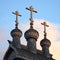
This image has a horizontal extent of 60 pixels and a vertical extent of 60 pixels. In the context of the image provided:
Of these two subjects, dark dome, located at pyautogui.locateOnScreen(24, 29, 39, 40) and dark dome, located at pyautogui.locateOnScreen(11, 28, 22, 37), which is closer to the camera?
dark dome, located at pyautogui.locateOnScreen(24, 29, 39, 40)

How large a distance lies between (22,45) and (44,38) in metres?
3.36

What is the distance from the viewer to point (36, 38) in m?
37.1

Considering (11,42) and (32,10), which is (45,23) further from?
(11,42)

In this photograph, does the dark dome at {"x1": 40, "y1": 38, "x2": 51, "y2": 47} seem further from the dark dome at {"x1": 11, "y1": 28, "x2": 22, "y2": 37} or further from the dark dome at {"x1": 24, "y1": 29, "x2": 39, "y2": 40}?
the dark dome at {"x1": 11, "y1": 28, "x2": 22, "y2": 37}

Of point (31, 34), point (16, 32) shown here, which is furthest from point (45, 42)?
point (16, 32)

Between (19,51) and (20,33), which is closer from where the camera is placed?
(19,51)

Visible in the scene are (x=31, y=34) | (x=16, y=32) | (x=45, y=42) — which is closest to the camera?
(x=31, y=34)

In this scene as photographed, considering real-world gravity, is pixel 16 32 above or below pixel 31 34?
above

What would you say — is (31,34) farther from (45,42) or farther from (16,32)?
(45,42)

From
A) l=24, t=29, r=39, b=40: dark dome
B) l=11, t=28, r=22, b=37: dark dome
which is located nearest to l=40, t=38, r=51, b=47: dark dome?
l=24, t=29, r=39, b=40: dark dome

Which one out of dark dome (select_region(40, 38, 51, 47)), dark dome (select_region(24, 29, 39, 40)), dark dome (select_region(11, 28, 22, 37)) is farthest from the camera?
dark dome (select_region(40, 38, 51, 47))

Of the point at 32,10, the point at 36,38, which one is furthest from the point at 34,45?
the point at 32,10

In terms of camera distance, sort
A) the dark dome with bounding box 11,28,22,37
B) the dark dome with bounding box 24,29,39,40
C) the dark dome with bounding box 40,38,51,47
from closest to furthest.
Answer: the dark dome with bounding box 24,29,39,40 → the dark dome with bounding box 11,28,22,37 → the dark dome with bounding box 40,38,51,47

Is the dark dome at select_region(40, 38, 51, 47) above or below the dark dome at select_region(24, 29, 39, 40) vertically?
below
